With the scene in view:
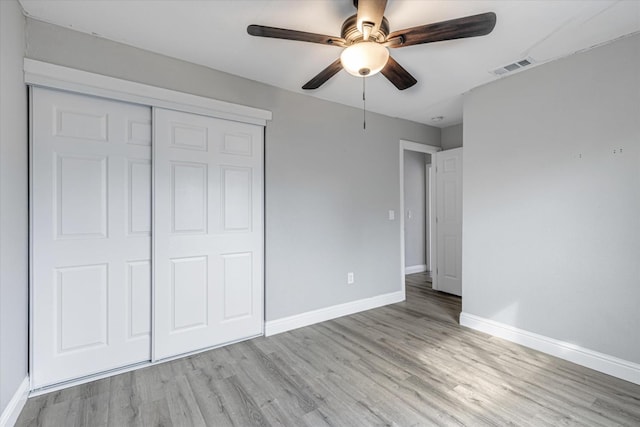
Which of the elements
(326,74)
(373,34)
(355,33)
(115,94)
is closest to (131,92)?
(115,94)

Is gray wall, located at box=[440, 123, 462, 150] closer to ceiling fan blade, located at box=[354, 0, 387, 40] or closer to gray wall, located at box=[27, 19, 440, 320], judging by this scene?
gray wall, located at box=[27, 19, 440, 320]

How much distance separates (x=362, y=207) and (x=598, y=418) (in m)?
2.53

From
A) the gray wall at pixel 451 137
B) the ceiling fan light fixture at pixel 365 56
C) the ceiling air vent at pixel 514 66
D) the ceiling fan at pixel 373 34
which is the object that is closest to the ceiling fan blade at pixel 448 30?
the ceiling fan at pixel 373 34

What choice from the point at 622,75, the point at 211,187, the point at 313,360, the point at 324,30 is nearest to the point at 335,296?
the point at 313,360

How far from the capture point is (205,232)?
257cm

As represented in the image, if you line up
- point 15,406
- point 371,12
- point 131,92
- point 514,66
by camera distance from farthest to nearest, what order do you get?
point 514,66
point 131,92
point 15,406
point 371,12

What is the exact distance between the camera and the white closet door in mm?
1967

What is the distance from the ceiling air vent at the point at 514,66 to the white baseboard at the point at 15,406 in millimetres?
4183

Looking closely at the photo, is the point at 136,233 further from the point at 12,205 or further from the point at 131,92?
the point at 131,92

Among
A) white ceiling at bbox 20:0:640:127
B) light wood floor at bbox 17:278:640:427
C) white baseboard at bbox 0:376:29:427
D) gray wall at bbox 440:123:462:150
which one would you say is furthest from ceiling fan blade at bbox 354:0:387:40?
gray wall at bbox 440:123:462:150

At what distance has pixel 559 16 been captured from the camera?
1.88 metres

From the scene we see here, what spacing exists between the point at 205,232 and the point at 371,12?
206 cm

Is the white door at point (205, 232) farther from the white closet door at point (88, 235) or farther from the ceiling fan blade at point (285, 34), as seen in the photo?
the ceiling fan blade at point (285, 34)

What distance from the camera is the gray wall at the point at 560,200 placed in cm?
212
